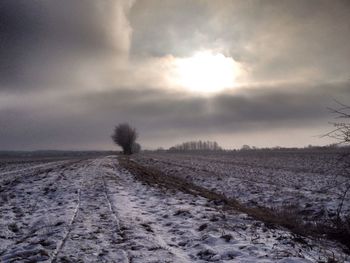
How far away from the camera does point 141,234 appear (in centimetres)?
841

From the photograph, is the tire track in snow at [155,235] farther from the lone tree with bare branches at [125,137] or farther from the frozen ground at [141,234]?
the lone tree with bare branches at [125,137]

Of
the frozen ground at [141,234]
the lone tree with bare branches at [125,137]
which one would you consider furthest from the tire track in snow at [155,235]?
the lone tree with bare branches at [125,137]

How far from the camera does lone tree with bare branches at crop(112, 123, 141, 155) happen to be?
375 ft

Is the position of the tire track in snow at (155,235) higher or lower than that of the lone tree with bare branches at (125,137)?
lower

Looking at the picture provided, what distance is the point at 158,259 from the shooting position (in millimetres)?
6660

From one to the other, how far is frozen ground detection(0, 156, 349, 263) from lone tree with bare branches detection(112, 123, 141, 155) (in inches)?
3974

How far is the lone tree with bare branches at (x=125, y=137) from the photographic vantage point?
114375 millimetres

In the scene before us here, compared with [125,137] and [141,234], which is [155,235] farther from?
[125,137]

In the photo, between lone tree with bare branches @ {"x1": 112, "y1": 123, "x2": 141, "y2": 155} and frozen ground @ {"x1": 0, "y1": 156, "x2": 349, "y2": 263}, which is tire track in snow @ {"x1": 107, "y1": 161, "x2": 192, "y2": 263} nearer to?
frozen ground @ {"x1": 0, "y1": 156, "x2": 349, "y2": 263}

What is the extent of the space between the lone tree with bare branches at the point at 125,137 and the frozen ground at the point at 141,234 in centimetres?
10095

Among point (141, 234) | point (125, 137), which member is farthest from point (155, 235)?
point (125, 137)

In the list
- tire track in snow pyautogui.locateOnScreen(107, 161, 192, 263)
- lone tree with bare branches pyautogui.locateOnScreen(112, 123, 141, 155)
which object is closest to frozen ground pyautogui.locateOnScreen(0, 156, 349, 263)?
tire track in snow pyautogui.locateOnScreen(107, 161, 192, 263)

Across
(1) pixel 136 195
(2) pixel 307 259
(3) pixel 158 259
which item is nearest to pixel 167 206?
(1) pixel 136 195

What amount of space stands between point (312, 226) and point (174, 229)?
4.38 metres
